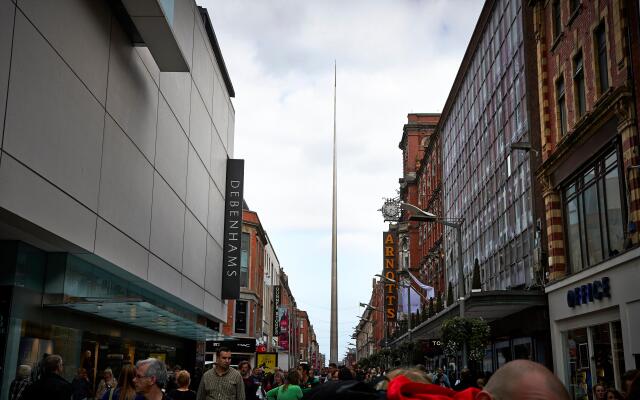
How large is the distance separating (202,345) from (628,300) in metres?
21.7

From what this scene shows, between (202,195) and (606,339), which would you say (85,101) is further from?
(606,339)

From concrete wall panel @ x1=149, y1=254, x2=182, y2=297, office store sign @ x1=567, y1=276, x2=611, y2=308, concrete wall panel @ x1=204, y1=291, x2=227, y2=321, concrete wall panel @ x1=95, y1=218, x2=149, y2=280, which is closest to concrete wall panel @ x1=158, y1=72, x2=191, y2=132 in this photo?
concrete wall panel @ x1=149, y1=254, x2=182, y2=297

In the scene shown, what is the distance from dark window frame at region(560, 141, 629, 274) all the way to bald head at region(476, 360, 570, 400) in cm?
1890

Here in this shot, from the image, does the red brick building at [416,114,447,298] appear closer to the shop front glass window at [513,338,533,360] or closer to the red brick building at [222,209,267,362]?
the red brick building at [222,209,267,362]

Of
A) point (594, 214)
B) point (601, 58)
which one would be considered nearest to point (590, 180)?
point (594, 214)

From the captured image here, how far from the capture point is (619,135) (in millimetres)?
19812

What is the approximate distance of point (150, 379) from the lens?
6434 mm

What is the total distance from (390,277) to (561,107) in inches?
2441

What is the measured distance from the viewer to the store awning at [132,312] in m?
15.2

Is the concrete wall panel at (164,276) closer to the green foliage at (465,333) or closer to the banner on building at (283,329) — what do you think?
the green foliage at (465,333)

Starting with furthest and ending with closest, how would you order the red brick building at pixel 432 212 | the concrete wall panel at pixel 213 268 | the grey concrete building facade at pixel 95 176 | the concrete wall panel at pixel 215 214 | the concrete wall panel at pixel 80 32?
1. the red brick building at pixel 432 212
2. the concrete wall panel at pixel 215 214
3. the concrete wall panel at pixel 213 268
4. the concrete wall panel at pixel 80 32
5. the grey concrete building facade at pixel 95 176

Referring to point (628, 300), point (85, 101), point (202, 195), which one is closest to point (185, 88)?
point (202, 195)

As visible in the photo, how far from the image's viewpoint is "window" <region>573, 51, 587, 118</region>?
75.6ft

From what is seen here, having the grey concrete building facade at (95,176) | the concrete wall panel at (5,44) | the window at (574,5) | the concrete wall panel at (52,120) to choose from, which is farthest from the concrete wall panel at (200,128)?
the concrete wall panel at (5,44)
